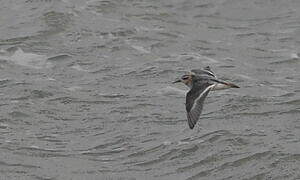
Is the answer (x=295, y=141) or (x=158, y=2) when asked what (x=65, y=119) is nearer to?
(x=295, y=141)

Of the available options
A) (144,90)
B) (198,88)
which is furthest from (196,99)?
(144,90)

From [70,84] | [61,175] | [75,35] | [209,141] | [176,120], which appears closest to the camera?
[61,175]

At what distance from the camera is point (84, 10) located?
21828 mm

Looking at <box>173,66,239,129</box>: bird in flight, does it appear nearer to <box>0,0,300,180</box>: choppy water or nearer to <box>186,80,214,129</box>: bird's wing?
<box>186,80,214,129</box>: bird's wing

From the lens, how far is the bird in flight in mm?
12375

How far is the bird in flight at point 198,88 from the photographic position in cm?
1238

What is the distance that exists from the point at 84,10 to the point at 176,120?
7.24 meters

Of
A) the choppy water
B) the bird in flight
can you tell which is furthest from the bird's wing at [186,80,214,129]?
the choppy water

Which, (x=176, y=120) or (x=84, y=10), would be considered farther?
(x=84, y=10)

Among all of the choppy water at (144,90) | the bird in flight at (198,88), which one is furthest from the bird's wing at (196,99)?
the choppy water at (144,90)

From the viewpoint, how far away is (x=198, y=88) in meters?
13.3

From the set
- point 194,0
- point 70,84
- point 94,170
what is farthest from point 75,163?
point 194,0

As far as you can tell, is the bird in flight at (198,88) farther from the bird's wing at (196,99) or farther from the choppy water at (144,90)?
the choppy water at (144,90)

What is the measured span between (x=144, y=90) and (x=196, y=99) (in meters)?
4.19
